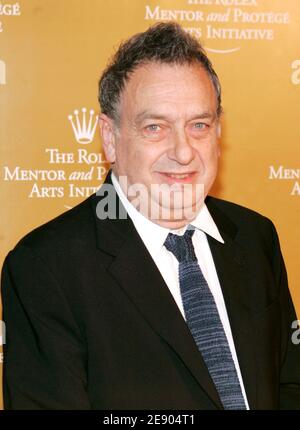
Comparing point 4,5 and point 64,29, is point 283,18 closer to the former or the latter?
point 64,29

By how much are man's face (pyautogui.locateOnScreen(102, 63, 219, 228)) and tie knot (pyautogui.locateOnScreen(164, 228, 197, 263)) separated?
38 millimetres

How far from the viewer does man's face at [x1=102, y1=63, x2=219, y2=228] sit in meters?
1.50

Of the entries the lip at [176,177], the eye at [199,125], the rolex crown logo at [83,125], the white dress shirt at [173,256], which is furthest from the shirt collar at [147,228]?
the rolex crown logo at [83,125]

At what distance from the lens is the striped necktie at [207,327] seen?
1460mm

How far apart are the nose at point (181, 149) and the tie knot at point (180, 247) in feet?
0.65

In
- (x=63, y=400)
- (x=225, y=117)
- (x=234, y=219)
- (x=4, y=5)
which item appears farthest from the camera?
(x=225, y=117)

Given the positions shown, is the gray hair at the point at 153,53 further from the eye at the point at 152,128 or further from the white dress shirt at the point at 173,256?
the white dress shirt at the point at 173,256

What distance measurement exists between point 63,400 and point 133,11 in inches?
68.0

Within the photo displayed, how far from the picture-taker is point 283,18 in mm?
2703

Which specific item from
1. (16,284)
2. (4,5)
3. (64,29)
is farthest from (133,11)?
(16,284)

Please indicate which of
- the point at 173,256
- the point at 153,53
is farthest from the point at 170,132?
the point at 173,256

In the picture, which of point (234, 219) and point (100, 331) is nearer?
point (100, 331)

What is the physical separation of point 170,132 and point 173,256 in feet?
0.99

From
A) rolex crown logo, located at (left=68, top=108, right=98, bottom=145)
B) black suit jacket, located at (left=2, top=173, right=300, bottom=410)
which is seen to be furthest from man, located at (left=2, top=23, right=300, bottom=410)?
rolex crown logo, located at (left=68, top=108, right=98, bottom=145)
